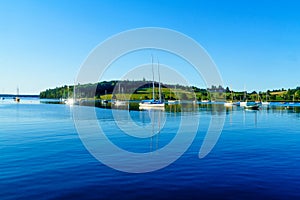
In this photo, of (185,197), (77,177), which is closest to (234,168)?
(185,197)

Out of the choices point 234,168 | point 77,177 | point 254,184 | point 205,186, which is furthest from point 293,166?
point 77,177

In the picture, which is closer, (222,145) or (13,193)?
(13,193)

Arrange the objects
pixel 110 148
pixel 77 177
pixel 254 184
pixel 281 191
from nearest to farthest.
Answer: pixel 281 191
pixel 254 184
pixel 77 177
pixel 110 148

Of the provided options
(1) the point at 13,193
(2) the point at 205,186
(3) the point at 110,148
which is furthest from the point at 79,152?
(2) the point at 205,186

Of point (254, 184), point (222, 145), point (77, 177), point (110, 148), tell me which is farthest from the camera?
point (222, 145)

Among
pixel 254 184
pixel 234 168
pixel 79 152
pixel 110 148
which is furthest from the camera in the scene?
pixel 110 148

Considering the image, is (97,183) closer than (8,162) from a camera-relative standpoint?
Yes

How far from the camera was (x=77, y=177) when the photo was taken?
18.4 metres

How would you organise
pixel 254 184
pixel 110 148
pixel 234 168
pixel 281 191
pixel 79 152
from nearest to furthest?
1. pixel 281 191
2. pixel 254 184
3. pixel 234 168
4. pixel 79 152
5. pixel 110 148

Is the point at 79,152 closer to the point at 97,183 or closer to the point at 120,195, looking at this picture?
the point at 97,183

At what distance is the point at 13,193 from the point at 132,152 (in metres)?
13.7

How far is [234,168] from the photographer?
21.2 m

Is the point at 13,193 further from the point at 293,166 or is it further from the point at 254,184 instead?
the point at 293,166

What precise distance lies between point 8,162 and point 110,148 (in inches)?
406
